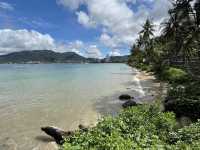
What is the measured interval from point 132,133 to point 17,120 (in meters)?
12.1

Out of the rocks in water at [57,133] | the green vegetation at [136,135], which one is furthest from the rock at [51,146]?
the green vegetation at [136,135]

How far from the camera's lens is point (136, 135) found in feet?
21.4

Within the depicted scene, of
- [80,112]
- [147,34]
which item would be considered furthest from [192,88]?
[147,34]

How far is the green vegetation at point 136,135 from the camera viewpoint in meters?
5.64

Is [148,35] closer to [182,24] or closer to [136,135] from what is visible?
[182,24]

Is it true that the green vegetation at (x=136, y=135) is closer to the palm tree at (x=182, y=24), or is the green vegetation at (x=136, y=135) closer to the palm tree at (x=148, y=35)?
the palm tree at (x=182, y=24)

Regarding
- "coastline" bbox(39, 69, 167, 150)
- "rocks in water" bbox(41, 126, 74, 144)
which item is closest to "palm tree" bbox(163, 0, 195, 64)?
"coastline" bbox(39, 69, 167, 150)

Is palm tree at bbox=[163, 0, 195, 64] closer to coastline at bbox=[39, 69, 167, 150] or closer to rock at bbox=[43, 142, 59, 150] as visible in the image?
coastline at bbox=[39, 69, 167, 150]

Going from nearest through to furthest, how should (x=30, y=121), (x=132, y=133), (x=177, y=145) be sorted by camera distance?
(x=177, y=145), (x=132, y=133), (x=30, y=121)

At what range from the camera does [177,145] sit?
19.9 feet

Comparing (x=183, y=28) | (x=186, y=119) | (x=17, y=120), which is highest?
(x=183, y=28)

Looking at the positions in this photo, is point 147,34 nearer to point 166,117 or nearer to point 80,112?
point 80,112

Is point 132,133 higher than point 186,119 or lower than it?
higher

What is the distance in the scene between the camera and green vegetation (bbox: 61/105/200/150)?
564 centimetres
